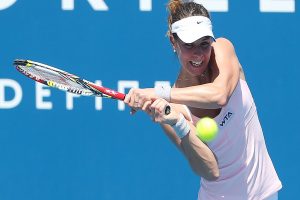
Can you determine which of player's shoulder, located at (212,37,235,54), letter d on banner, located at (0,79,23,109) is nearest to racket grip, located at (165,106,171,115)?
player's shoulder, located at (212,37,235,54)

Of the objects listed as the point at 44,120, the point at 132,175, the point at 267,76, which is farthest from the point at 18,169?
the point at 267,76

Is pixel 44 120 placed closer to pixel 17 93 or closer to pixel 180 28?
pixel 17 93

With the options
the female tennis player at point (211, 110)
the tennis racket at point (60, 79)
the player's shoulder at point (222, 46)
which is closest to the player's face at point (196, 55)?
the female tennis player at point (211, 110)

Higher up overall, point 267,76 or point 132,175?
point 267,76

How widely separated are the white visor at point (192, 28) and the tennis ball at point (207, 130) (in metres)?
0.34

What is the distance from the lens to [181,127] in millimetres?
3641

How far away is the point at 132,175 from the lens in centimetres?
503

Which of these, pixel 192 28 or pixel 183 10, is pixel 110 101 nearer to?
pixel 183 10

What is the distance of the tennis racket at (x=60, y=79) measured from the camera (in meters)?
3.76

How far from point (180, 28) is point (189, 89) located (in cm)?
31

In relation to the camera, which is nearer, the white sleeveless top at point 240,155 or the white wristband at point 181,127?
the white wristband at point 181,127

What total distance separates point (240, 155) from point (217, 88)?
1.37 feet

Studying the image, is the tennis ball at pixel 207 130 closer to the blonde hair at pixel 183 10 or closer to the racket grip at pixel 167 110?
the racket grip at pixel 167 110

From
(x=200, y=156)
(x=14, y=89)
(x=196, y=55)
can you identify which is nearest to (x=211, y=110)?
(x=200, y=156)
